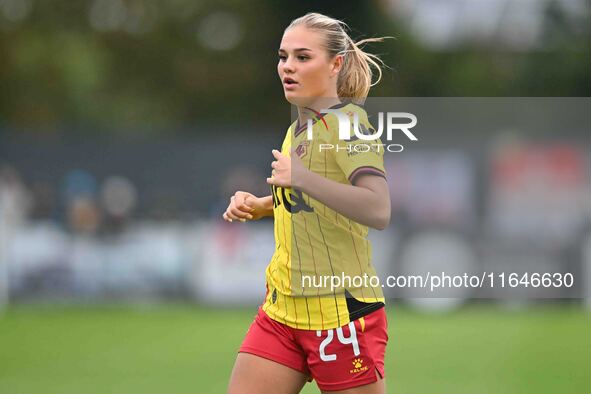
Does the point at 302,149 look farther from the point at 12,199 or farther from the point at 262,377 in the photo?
the point at 12,199

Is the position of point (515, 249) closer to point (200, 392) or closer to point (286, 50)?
point (200, 392)

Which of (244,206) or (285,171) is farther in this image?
(244,206)

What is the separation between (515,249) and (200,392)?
6446 millimetres

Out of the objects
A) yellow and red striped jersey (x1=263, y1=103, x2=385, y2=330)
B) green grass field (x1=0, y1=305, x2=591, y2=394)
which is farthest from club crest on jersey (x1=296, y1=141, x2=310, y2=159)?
green grass field (x1=0, y1=305, x2=591, y2=394)

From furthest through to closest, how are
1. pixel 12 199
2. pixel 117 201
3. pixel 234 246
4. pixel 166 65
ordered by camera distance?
1. pixel 166 65
2. pixel 117 201
3. pixel 12 199
4. pixel 234 246

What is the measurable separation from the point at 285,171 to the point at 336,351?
29.0 inches

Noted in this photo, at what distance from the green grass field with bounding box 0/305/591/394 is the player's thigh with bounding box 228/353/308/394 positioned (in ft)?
12.3

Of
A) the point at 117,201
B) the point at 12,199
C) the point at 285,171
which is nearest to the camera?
the point at 285,171

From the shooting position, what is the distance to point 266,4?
27.2 metres

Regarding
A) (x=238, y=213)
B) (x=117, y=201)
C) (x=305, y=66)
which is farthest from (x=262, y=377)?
(x=117, y=201)

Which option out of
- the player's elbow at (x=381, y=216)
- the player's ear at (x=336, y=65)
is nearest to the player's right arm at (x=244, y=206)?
the player's ear at (x=336, y=65)

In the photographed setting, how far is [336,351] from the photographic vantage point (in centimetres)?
450

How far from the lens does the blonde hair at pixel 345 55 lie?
460 centimetres

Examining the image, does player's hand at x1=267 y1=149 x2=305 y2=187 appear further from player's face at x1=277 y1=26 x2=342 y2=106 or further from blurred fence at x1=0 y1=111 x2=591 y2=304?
blurred fence at x1=0 y1=111 x2=591 y2=304
